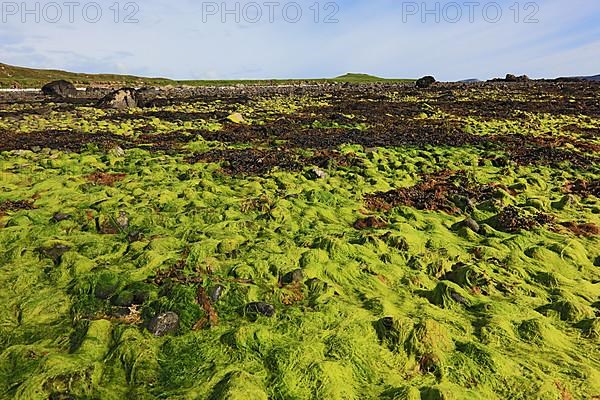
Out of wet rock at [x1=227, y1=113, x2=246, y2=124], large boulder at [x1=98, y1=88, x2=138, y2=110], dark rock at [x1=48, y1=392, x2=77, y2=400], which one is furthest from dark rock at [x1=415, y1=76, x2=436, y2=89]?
dark rock at [x1=48, y1=392, x2=77, y2=400]

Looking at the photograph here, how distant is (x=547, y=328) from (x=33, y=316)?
5.31 m

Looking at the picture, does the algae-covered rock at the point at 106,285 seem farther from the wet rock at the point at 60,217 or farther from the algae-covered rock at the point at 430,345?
the algae-covered rock at the point at 430,345

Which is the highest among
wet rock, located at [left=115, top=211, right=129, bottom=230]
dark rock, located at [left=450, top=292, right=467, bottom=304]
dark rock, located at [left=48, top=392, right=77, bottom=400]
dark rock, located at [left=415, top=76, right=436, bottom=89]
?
dark rock, located at [left=415, top=76, right=436, bottom=89]

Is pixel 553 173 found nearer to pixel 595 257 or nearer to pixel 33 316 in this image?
pixel 595 257

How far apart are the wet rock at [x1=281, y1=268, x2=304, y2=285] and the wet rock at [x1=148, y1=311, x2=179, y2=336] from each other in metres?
1.45

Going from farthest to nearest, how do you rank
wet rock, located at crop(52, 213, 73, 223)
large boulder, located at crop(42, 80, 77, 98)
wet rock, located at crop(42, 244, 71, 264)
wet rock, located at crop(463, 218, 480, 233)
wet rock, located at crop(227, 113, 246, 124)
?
large boulder, located at crop(42, 80, 77, 98) → wet rock, located at crop(227, 113, 246, 124) → wet rock, located at crop(463, 218, 480, 233) → wet rock, located at crop(52, 213, 73, 223) → wet rock, located at crop(42, 244, 71, 264)

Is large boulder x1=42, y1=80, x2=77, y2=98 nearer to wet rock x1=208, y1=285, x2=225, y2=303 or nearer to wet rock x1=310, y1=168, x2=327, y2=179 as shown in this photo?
wet rock x1=310, y1=168, x2=327, y2=179

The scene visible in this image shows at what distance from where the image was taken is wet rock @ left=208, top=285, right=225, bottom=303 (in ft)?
15.5

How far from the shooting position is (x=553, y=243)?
21.3ft

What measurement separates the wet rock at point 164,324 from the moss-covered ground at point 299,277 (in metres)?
0.08

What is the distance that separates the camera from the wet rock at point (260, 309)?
14.8ft

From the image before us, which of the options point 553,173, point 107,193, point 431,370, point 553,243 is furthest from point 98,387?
point 553,173

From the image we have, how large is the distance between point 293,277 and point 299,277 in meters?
0.08

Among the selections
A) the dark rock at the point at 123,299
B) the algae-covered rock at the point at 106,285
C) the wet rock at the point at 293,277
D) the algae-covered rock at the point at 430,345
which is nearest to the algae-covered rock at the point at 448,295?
the algae-covered rock at the point at 430,345
